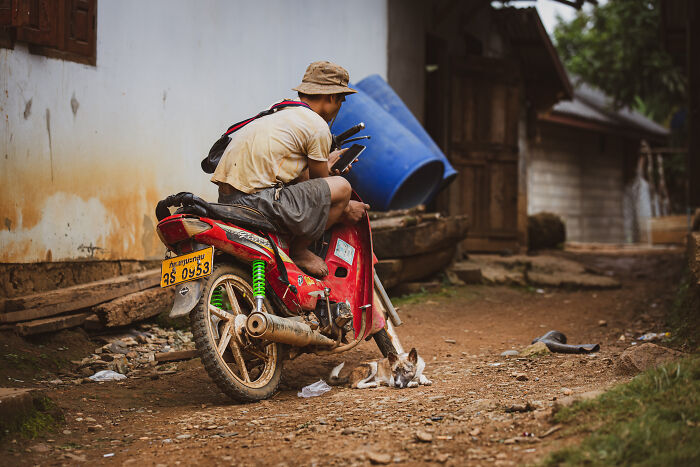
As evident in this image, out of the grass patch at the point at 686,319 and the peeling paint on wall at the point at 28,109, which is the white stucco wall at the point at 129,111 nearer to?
the peeling paint on wall at the point at 28,109

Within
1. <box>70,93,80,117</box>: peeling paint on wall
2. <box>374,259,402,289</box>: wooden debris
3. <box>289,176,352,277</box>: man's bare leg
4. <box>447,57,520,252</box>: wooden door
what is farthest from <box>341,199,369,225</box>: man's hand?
<box>447,57,520,252</box>: wooden door

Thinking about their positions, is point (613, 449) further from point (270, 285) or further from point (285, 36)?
point (285, 36)

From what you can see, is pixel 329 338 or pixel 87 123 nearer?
pixel 329 338

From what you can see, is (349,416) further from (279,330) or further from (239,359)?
(239,359)

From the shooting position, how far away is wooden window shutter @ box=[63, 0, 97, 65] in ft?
15.8

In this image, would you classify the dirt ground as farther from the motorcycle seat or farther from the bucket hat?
the bucket hat

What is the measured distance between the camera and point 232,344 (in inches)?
134

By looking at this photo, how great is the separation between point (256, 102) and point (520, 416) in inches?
162

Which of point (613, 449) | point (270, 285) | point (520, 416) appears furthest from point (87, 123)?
point (613, 449)

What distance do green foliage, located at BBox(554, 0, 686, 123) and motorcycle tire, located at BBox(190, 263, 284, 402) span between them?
13.5 metres

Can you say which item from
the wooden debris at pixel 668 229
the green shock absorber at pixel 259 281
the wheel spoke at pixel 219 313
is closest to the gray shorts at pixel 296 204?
the green shock absorber at pixel 259 281

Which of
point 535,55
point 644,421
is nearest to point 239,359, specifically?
point 644,421

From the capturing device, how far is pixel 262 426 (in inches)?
118

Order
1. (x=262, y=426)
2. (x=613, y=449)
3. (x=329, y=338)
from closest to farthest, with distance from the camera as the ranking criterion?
(x=613, y=449) → (x=262, y=426) → (x=329, y=338)
